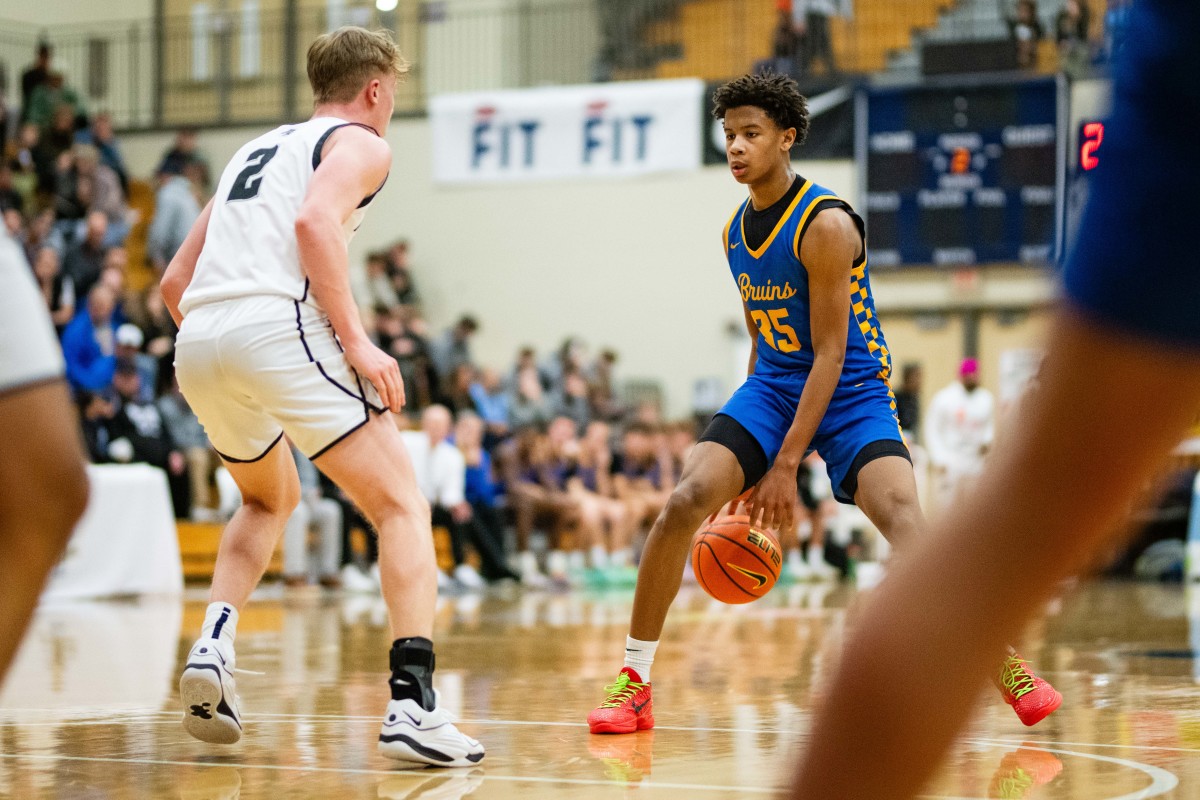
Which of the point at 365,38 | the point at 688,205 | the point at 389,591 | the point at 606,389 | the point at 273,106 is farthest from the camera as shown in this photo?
the point at 273,106

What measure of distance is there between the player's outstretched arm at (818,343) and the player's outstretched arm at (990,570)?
129 inches

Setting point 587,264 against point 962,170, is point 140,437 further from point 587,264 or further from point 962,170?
point 962,170

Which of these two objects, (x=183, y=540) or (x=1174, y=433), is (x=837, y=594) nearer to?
(x=183, y=540)

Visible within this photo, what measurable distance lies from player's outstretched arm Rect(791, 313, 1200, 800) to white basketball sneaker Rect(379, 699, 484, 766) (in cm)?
267

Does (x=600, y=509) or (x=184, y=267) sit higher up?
(x=184, y=267)

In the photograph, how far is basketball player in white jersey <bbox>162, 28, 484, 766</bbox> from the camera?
408 centimetres

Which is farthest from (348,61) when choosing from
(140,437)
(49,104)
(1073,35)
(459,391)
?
(49,104)

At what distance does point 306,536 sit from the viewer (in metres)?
14.1

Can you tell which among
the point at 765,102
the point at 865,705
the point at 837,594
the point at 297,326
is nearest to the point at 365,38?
the point at 297,326

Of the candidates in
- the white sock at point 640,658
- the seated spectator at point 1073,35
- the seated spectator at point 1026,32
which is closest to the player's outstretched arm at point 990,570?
the white sock at point 640,658

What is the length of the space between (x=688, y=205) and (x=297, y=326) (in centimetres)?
1628

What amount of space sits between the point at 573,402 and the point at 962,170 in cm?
506

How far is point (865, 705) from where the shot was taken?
1.42 m

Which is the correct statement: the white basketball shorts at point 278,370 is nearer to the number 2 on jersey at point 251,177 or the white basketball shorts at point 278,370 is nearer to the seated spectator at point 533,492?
the number 2 on jersey at point 251,177
